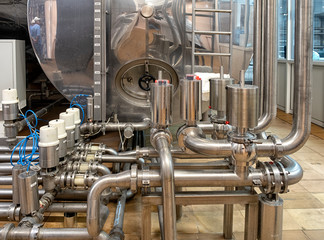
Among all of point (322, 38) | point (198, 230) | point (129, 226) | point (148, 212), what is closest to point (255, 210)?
point (148, 212)

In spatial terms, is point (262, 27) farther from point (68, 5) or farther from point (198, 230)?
point (68, 5)

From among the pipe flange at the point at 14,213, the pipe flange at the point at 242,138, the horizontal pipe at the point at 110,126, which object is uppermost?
the pipe flange at the point at 242,138

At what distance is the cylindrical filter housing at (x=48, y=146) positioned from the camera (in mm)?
1335

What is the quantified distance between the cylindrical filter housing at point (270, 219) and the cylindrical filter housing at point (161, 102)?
475 millimetres

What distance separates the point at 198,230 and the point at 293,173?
25.4 inches

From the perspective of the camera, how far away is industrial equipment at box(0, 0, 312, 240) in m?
1.15

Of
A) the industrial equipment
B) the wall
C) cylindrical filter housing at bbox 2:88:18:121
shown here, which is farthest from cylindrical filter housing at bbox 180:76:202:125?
the wall

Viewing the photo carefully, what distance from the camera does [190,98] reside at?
1.23 meters

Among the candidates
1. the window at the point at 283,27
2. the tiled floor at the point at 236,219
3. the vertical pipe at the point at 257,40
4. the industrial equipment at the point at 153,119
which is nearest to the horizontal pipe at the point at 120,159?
the industrial equipment at the point at 153,119

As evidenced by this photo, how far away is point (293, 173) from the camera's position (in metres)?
1.20

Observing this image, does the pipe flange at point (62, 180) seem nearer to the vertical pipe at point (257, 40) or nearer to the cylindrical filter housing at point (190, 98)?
the cylindrical filter housing at point (190, 98)

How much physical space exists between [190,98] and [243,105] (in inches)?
9.8

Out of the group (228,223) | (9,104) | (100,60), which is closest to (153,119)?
(228,223)

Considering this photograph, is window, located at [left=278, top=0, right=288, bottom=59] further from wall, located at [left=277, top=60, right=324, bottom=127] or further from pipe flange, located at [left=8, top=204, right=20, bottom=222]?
pipe flange, located at [left=8, top=204, right=20, bottom=222]
